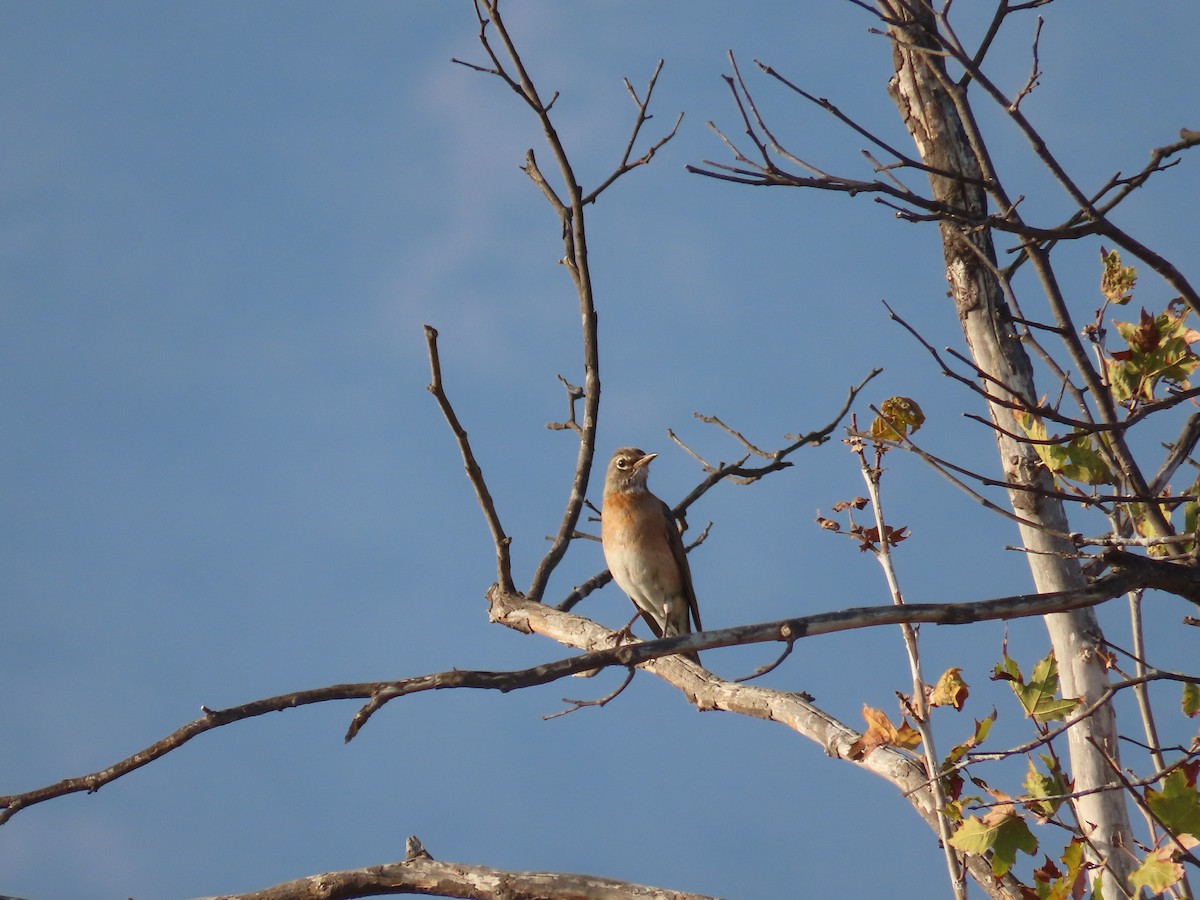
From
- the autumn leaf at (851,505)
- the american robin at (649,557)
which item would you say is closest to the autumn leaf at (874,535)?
the autumn leaf at (851,505)

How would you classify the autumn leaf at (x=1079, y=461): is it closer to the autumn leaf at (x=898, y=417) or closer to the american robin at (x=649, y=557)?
the autumn leaf at (x=898, y=417)

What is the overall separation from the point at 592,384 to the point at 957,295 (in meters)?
2.64

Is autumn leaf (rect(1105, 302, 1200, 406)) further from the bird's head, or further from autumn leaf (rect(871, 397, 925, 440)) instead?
the bird's head

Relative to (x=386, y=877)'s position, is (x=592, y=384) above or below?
above

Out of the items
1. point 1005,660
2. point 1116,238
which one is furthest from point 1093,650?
point 1116,238

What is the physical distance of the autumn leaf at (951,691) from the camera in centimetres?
421

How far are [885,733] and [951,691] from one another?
279 mm

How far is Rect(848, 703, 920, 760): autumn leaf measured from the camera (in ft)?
13.9

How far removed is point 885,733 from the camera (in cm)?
426

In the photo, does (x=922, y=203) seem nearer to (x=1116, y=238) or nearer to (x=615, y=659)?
(x=1116, y=238)

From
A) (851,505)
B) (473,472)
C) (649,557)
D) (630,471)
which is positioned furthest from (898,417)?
(630,471)

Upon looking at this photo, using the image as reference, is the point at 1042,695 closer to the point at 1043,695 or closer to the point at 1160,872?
the point at 1043,695

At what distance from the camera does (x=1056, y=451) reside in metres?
3.89

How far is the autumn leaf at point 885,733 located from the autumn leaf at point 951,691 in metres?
0.14
